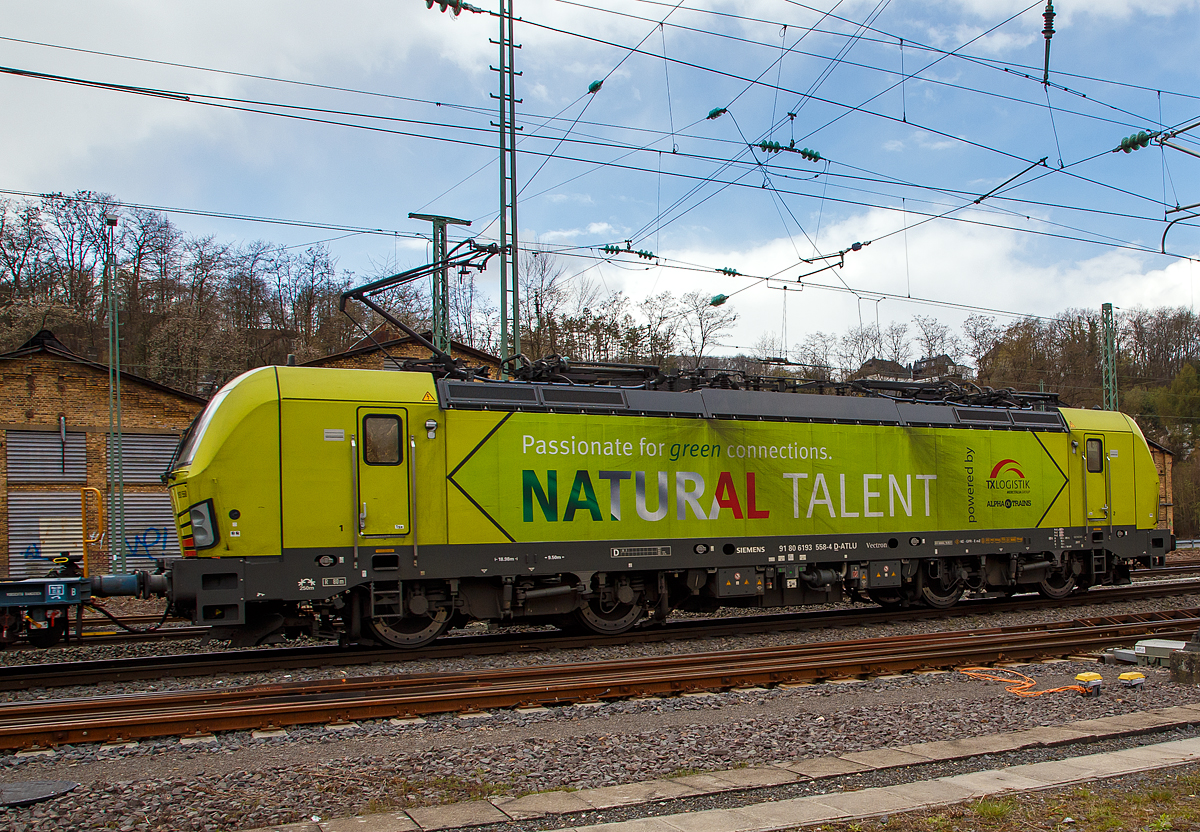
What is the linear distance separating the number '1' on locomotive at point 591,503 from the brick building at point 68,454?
1273cm

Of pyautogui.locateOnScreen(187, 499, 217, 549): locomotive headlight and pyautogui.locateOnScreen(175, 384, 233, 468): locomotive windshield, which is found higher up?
pyautogui.locateOnScreen(175, 384, 233, 468): locomotive windshield

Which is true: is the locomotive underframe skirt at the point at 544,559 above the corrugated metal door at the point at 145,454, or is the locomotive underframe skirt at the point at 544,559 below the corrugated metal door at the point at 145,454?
below

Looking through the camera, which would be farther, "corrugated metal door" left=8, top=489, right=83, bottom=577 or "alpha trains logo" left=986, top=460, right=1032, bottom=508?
"corrugated metal door" left=8, top=489, right=83, bottom=577

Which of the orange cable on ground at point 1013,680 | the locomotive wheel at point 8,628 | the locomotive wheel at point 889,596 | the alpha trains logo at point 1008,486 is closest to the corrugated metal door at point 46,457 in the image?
the locomotive wheel at point 8,628

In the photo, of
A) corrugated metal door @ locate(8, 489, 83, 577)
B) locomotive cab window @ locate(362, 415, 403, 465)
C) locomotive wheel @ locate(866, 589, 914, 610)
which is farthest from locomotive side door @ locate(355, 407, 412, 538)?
corrugated metal door @ locate(8, 489, 83, 577)

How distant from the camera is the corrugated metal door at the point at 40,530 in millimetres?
20406

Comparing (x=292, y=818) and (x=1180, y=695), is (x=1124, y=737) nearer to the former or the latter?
(x=1180, y=695)

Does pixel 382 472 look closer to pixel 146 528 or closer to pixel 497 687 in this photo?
pixel 497 687

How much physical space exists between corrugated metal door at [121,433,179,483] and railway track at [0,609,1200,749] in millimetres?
14702

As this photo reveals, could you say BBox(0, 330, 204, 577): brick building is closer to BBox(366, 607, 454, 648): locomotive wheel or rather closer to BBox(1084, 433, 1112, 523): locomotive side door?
BBox(366, 607, 454, 648): locomotive wheel

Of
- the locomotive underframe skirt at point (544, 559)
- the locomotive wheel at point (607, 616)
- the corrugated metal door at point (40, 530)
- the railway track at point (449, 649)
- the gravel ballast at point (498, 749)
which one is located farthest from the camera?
the corrugated metal door at point (40, 530)

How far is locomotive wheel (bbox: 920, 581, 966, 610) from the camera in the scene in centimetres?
1519

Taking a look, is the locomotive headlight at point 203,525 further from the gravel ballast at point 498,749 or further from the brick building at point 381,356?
the brick building at point 381,356

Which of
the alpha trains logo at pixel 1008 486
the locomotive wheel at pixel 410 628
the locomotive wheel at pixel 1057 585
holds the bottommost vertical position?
the locomotive wheel at pixel 1057 585
